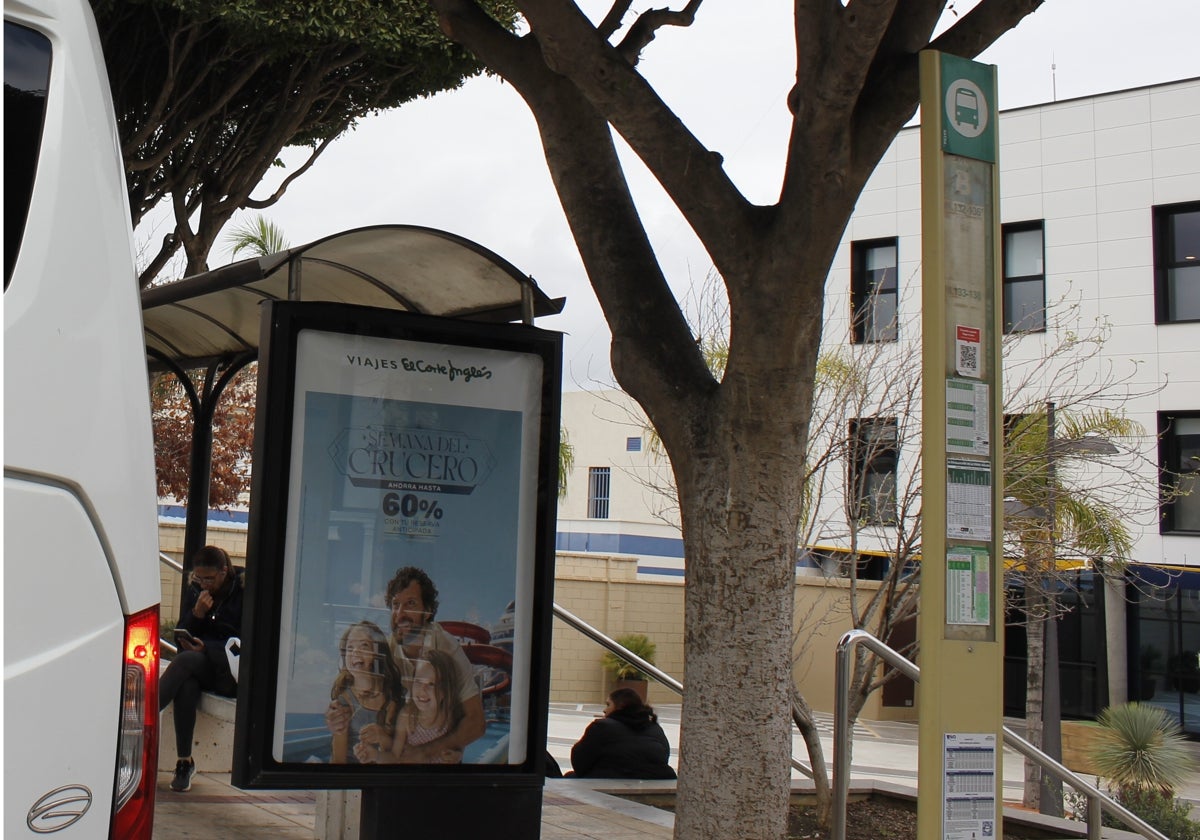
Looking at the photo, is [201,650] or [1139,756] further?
[1139,756]

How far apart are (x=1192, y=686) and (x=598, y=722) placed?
16.4m

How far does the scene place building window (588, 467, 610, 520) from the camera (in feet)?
136

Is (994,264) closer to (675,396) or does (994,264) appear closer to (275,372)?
(675,396)

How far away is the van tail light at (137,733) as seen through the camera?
204cm

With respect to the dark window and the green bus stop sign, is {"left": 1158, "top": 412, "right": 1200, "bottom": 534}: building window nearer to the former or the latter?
the green bus stop sign

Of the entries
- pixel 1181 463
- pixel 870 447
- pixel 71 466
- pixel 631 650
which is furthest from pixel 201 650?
pixel 631 650

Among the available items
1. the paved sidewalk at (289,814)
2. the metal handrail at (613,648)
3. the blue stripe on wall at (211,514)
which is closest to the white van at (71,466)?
the paved sidewalk at (289,814)

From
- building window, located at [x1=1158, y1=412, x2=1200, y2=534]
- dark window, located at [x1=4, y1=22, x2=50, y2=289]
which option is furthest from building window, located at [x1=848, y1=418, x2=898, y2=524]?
building window, located at [x1=1158, y1=412, x2=1200, y2=534]

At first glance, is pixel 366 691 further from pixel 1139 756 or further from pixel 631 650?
pixel 631 650

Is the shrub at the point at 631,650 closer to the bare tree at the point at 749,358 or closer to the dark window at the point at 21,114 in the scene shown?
the bare tree at the point at 749,358

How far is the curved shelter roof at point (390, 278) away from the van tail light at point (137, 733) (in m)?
3.34

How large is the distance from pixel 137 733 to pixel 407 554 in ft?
9.75

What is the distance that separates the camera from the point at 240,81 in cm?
1167

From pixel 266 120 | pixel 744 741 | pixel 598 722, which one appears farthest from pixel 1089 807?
pixel 266 120
